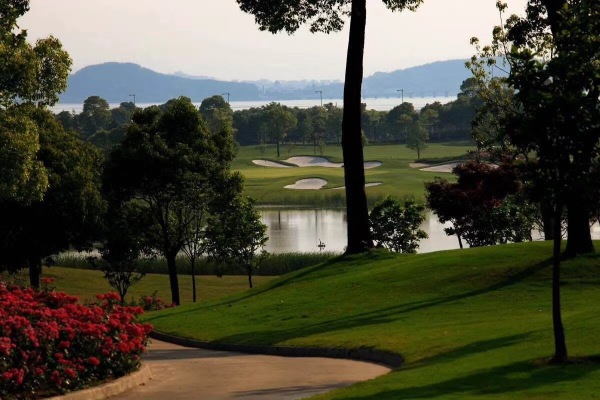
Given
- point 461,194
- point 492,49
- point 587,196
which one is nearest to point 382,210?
point 461,194

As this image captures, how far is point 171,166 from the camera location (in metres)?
57.0

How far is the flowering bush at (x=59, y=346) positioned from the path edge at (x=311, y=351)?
4.55 m

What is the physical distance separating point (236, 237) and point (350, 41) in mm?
33104

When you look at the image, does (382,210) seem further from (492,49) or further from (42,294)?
(42,294)

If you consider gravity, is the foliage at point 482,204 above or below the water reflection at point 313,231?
above

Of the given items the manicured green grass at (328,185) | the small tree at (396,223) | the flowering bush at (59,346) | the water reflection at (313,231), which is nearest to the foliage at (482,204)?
the small tree at (396,223)

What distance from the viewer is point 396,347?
23.6 metres

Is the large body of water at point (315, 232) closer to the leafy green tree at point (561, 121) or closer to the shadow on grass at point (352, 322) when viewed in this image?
the shadow on grass at point (352, 322)

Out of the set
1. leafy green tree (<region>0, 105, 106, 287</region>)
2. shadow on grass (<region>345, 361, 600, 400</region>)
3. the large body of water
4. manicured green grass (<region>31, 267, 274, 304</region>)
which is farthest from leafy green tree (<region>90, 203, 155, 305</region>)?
shadow on grass (<region>345, 361, 600, 400</region>)

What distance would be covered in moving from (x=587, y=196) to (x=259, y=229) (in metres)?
56.9

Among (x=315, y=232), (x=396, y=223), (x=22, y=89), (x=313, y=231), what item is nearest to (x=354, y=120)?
(x=22, y=89)

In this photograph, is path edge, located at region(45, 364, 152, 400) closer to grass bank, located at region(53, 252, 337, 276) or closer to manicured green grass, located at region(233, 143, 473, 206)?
grass bank, located at region(53, 252, 337, 276)

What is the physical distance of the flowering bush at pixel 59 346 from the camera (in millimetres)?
18406

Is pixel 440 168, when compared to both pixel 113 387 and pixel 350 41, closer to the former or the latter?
pixel 350 41
